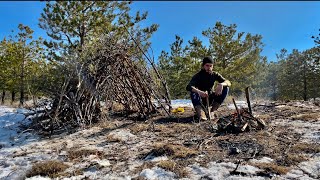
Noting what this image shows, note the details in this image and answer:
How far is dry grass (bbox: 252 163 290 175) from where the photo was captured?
2.45 metres

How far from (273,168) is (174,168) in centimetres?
86

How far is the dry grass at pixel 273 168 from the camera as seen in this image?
8.05 ft

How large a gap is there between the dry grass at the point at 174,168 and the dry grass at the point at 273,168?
0.66m

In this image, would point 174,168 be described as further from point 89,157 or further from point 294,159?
point 294,159

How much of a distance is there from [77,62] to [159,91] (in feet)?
5.58

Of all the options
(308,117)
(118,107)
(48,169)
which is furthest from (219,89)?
(48,169)

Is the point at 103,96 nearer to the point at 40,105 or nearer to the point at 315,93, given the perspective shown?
the point at 40,105

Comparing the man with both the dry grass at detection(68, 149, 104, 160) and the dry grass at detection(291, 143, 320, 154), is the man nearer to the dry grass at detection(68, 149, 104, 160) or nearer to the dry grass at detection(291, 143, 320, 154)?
the dry grass at detection(291, 143, 320, 154)

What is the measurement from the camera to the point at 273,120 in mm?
4484

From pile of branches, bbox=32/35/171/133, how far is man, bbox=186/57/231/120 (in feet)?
2.14

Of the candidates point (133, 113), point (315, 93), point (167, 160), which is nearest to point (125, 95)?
point (133, 113)

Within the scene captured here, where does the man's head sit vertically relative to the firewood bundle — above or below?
above

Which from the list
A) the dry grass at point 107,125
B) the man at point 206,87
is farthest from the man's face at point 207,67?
the dry grass at point 107,125

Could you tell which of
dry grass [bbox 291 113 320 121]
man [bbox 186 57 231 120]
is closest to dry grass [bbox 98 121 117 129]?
man [bbox 186 57 231 120]
